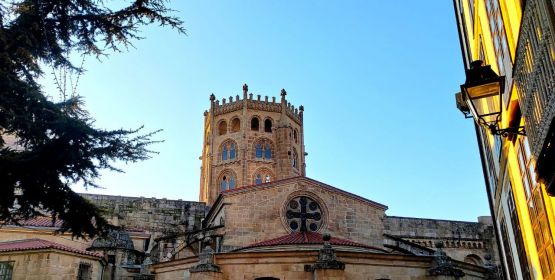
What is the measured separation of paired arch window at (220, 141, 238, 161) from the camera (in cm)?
4728

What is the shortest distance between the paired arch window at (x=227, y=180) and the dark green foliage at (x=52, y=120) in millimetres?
37648

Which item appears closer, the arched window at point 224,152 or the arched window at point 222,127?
the arched window at point 224,152

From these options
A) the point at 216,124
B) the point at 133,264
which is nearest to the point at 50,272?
the point at 133,264

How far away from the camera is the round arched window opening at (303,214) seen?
23172 millimetres

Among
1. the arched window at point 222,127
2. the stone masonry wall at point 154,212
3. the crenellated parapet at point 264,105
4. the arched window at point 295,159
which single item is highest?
the crenellated parapet at point 264,105

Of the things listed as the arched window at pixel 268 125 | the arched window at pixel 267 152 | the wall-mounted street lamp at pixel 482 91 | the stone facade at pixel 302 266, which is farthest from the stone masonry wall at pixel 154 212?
the wall-mounted street lamp at pixel 482 91

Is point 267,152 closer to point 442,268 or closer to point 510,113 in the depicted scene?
point 442,268

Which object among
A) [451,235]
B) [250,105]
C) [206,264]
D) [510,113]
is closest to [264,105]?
[250,105]

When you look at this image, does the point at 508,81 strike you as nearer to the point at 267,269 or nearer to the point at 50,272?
the point at 267,269

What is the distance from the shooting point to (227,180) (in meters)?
46.1

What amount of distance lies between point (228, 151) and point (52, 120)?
133 feet

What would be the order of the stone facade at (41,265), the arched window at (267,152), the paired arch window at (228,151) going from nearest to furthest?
the stone facade at (41,265), the arched window at (267,152), the paired arch window at (228,151)

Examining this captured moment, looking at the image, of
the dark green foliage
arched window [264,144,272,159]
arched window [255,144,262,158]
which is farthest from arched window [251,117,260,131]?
the dark green foliage

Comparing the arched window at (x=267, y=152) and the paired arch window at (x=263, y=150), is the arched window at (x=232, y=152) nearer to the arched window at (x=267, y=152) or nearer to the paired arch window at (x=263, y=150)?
the paired arch window at (x=263, y=150)
